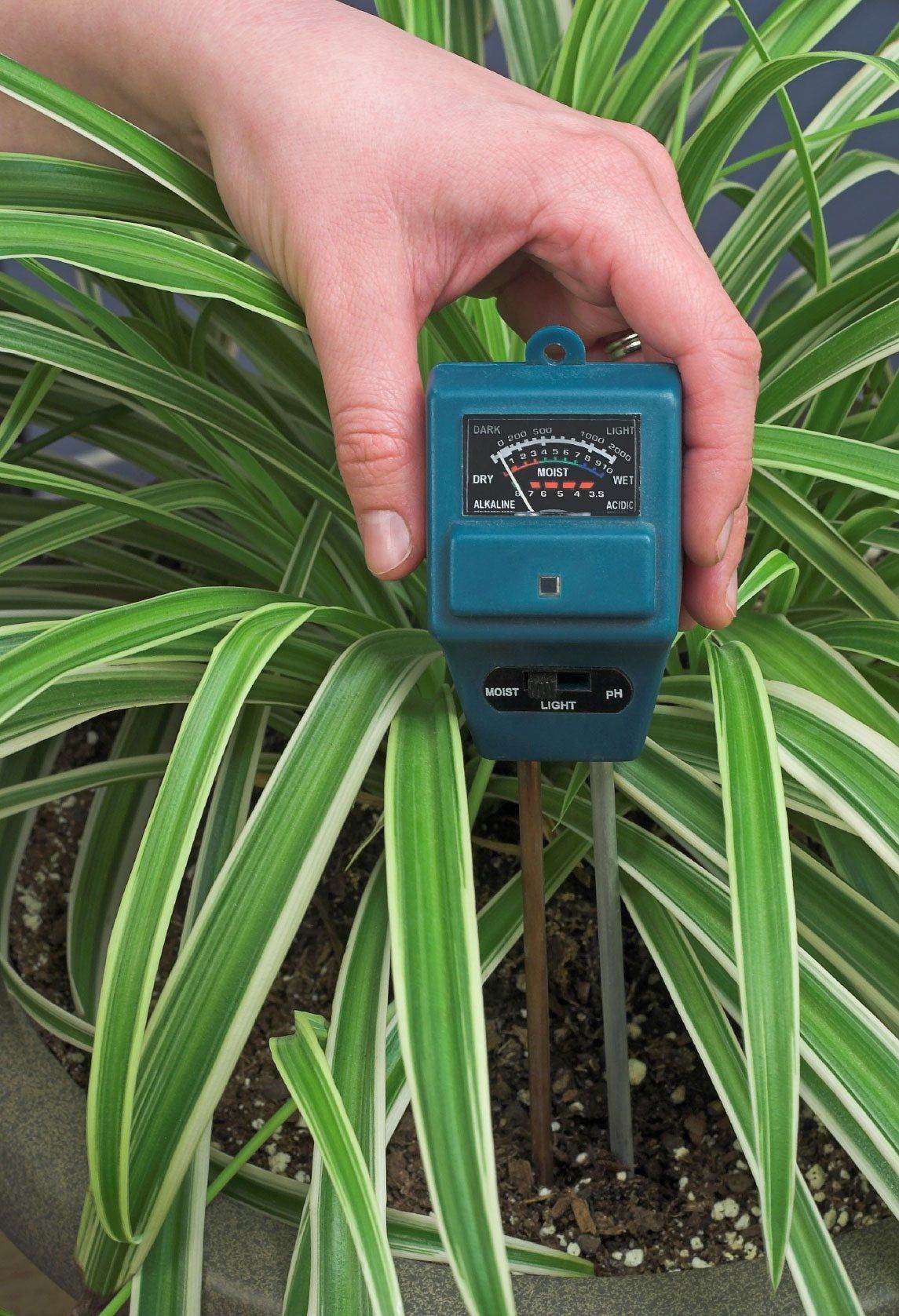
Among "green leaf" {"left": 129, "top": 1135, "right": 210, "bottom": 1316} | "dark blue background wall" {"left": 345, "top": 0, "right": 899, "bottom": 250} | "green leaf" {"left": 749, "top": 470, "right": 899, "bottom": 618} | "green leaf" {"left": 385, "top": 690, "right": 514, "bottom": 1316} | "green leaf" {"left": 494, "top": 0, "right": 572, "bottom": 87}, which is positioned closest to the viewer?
"green leaf" {"left": 385, "top": 690, "right": 514, "bottom": 1316}

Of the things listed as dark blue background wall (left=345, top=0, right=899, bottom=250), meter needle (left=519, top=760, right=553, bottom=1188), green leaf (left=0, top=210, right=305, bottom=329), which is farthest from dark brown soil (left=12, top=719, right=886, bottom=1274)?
dark blue background wall (left=345, top=0, right=899, bottom=250)

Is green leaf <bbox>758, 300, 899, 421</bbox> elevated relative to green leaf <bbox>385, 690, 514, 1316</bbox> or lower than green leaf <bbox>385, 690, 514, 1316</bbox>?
elevated

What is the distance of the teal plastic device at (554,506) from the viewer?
1.25 feet

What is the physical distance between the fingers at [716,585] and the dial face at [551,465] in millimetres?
61

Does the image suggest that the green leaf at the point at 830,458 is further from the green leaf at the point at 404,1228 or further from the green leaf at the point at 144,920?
the green leaf at the point at 404,1228

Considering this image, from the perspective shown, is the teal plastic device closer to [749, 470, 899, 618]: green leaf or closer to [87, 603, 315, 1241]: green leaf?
[87, 603, 315, 1241]: green leaf

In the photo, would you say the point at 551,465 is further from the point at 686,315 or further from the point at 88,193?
the point at 88,193

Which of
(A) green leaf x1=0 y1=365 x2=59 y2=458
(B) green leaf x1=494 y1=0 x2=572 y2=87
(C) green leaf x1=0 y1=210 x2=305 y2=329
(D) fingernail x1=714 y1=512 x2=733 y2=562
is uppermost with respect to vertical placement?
(B) green leaf x1=494 y1=0 x2=572 y2=87

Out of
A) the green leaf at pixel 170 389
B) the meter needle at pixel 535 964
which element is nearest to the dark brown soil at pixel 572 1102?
the meter needle at pixel 535 964

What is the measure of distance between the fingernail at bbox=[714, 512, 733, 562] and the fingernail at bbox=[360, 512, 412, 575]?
114 mm

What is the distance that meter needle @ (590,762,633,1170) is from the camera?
47 cm

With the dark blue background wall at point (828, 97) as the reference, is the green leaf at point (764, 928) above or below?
below

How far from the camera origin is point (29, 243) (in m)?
0.44

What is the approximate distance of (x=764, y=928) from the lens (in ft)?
1.40
